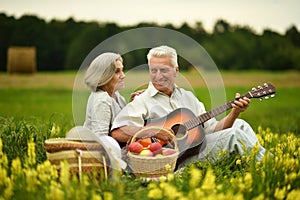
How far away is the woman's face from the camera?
5.53 metres

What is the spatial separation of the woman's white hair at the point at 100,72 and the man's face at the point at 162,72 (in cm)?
43

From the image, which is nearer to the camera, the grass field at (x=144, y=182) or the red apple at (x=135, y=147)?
the grass field at (x=144, y=182)

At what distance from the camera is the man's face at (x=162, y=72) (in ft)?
18.0

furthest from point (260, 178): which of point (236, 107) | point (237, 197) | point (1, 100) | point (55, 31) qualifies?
point (55, 31)

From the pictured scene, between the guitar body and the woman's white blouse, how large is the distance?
0.44m

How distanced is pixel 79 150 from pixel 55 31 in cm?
1255

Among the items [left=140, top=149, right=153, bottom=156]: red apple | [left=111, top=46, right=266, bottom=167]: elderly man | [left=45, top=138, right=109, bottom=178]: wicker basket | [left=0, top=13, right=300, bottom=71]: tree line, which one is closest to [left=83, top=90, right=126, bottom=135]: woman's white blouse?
[left=111, top=46, right=266, bottom=167]: elderly man

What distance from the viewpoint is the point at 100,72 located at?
5406mm

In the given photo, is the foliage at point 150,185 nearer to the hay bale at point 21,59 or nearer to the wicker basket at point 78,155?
the wicker basket at point 78,155

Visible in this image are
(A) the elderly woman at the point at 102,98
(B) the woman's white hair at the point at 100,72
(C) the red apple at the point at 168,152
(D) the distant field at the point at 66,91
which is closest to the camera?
(C) the red apple at the point at 168,152

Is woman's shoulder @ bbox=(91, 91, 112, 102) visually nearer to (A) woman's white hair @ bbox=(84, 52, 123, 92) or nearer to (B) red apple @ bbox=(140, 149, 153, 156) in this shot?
(A) woman's white hair @ bbox=(84, 52, 123, 92)

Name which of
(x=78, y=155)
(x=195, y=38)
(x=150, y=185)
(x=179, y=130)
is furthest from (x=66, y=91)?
(x=150, y=185)

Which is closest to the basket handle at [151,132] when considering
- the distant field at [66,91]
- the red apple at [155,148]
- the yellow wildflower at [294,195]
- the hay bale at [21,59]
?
the red apple at [155,148]

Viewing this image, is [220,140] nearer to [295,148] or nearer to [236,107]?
[236,107]
